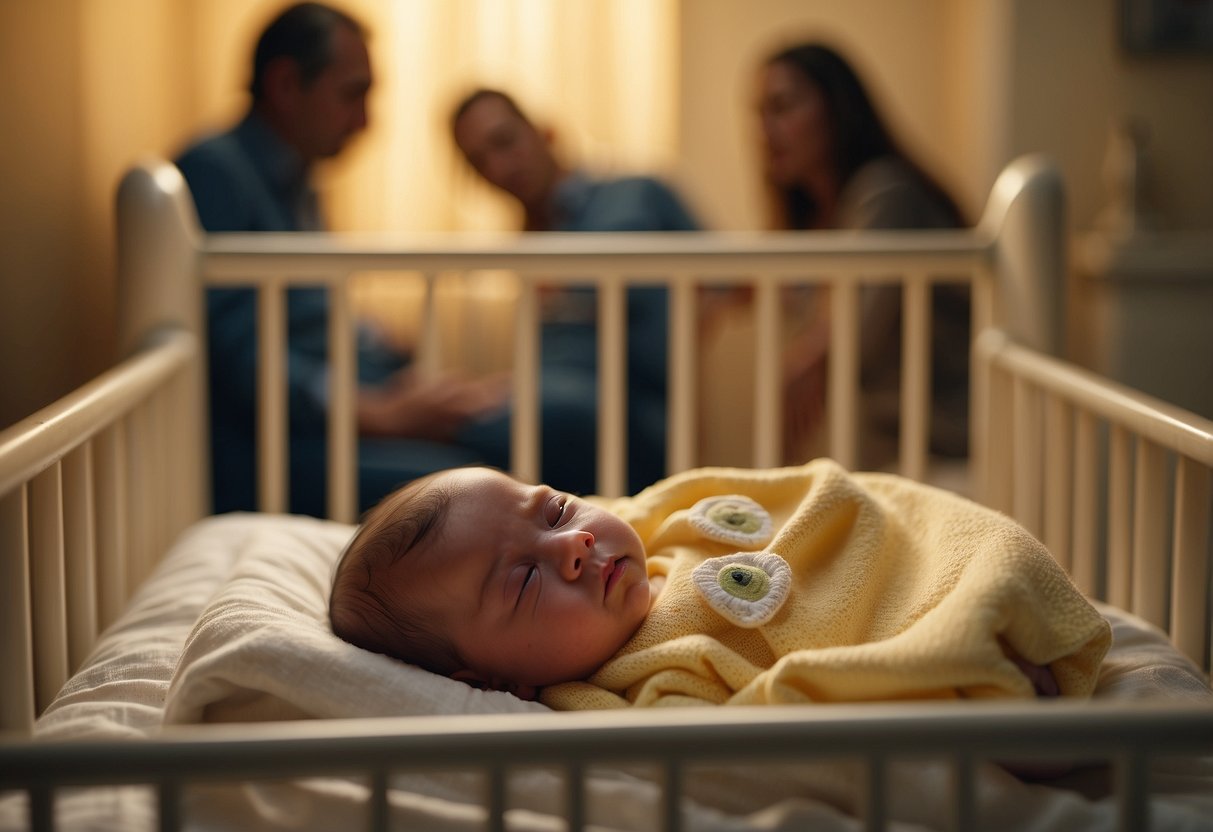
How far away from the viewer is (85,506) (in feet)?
3.26

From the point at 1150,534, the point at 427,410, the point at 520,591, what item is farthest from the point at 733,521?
the point at 427,410

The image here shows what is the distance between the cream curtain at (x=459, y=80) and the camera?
2441 millimetres

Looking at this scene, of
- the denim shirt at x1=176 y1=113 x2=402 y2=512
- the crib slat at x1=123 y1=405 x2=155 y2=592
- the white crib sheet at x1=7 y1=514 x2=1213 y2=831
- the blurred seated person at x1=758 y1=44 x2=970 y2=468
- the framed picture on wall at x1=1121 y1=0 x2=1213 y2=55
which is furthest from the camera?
the framed picture on wall at x1=1121 y1=0 x2=1213 y2=55

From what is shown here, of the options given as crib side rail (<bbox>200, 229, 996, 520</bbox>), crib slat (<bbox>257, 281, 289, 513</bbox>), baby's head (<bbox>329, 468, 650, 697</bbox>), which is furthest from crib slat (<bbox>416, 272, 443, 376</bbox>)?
baby's head (<bbox>329, 468, 650, 697</bbox>)

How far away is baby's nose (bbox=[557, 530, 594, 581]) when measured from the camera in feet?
2.83

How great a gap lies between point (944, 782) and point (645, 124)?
6.27ft

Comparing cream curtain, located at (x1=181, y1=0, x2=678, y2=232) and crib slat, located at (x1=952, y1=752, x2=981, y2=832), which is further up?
cream curtain, located at (x1=181, y1=0, x2=678, y2=232)

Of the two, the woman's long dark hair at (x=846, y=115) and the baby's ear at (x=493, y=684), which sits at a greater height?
the woman's long dark hair at (x=846, y=115)

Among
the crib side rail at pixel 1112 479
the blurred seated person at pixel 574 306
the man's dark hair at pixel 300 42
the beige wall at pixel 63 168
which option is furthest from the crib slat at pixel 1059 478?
the beige wall at pixel 63 168

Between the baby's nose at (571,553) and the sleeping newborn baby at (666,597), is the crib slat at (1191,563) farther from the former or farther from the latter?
the baby's nose at (571,553)

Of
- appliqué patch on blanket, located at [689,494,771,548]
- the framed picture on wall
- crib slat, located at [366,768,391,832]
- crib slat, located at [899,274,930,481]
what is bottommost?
crib slat, located at [366,768,391,832]

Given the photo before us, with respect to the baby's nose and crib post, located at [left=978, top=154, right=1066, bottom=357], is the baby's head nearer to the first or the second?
the baby's nose

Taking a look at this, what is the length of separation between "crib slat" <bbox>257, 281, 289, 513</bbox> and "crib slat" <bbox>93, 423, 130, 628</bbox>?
30 centimetres

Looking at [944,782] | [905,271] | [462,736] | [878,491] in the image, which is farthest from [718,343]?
[462,736]
